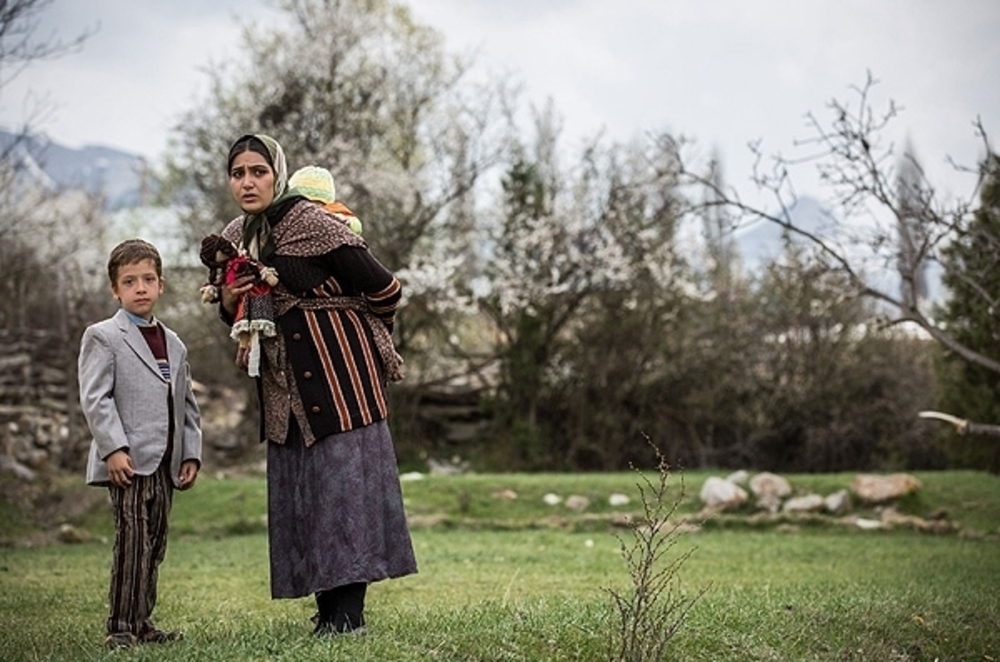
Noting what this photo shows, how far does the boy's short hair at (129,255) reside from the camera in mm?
4977

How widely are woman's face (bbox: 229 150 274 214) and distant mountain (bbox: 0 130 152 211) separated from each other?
9995 millimetres

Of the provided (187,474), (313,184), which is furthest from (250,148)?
(187,474)

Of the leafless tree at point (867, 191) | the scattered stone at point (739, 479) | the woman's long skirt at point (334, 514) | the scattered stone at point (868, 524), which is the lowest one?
the scattered stone at point (868, 524)

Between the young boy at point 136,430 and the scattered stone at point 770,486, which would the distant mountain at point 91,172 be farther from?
the young boy at point 136,430

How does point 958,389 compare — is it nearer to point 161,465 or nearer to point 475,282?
point 475,282

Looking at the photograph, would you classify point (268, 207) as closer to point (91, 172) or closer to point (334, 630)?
point (334, 630)

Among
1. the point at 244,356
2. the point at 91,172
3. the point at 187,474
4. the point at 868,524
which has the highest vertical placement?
the point at 91,172

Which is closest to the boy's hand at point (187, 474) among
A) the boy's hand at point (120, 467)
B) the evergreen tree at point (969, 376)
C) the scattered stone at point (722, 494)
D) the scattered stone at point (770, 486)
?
the boy's hand at point (120, 467)

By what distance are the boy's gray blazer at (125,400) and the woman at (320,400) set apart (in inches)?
14.5

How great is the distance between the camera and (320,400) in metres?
4.91

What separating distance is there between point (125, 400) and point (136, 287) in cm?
49

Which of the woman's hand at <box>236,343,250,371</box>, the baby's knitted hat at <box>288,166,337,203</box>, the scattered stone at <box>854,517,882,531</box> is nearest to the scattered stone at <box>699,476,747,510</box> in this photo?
the scattered stone at <box>854,517,882,531</box>

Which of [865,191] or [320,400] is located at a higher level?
[865,191]

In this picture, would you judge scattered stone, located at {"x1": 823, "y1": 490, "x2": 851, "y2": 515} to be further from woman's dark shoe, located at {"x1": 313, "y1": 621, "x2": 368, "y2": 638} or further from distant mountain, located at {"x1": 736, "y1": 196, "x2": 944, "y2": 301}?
woman's dark shoe, located at {"x1": 313, "y1": 621, "x2": 368, "y2": 638}
